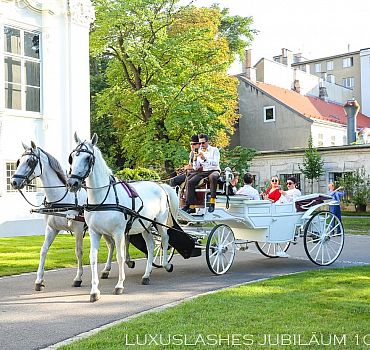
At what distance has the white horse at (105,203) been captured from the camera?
812 cm

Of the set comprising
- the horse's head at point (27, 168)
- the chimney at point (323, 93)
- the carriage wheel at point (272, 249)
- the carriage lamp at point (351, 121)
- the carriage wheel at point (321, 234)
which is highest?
the chimney at point (323, 93)

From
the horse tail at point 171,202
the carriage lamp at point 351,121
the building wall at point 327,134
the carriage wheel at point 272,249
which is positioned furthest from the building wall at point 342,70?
the horse tail at point 171,202

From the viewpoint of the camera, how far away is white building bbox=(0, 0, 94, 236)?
1791cm

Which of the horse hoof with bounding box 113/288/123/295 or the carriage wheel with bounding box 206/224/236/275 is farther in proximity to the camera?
the carriage wheel with bounding box 206/224/236/275

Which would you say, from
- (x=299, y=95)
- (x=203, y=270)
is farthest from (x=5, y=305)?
(x=299, y=95)

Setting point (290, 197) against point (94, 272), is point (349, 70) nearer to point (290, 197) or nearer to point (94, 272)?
point (290, 197)

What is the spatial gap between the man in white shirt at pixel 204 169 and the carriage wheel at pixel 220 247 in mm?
453

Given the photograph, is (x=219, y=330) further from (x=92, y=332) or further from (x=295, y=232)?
(x=295, y=232)

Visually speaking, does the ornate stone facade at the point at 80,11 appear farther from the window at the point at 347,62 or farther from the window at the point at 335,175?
the window at the point at 347,62

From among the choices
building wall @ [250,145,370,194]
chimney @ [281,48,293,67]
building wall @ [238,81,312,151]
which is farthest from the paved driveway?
chimney @ [281,48,293,67]

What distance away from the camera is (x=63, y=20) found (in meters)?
19.7

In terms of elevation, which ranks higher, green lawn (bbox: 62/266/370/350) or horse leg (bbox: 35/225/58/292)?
horse leg (bbox: 35/225/58/292)

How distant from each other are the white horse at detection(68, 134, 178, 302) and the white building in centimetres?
930

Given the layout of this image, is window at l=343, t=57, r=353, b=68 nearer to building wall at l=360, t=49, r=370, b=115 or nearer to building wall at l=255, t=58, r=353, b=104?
building wall at l=360, t=49, r=370, b=115
